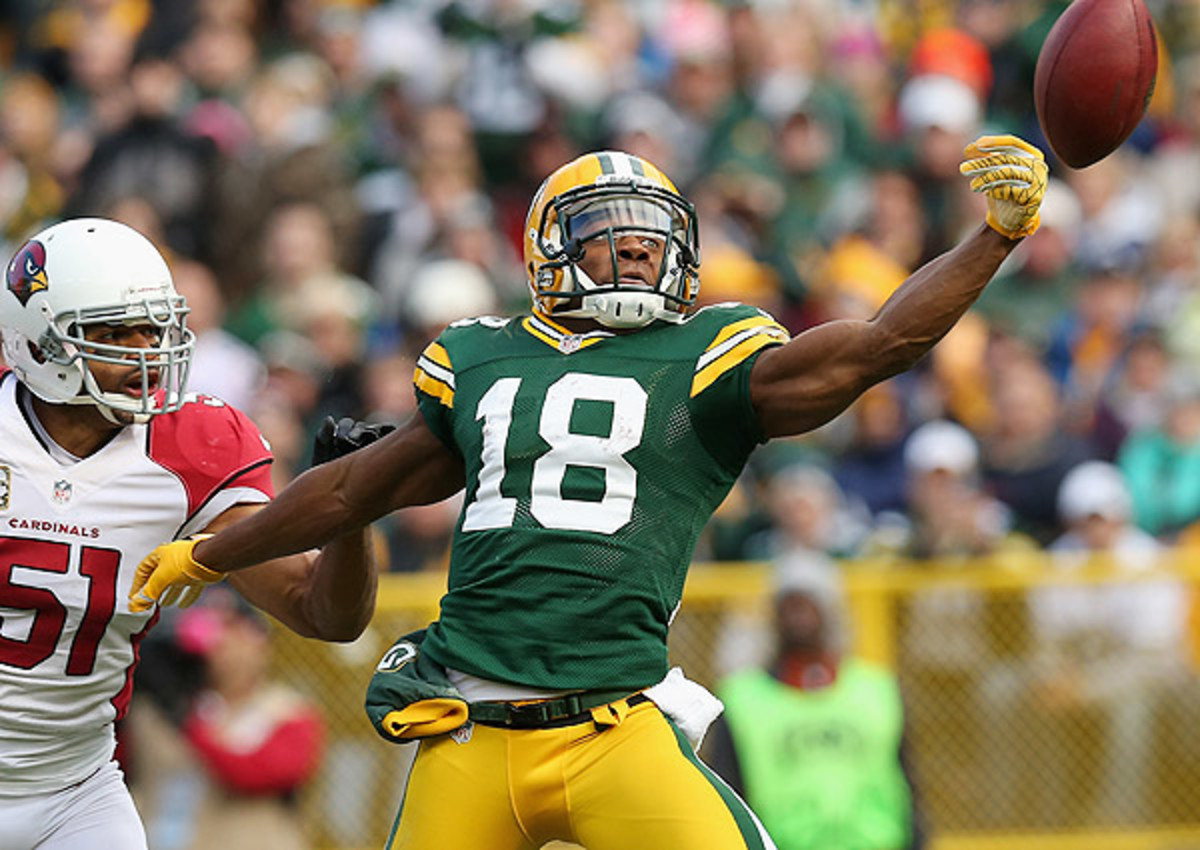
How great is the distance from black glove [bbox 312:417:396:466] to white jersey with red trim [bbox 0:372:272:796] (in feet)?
0.98

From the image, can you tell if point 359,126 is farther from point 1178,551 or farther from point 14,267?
point 14,267

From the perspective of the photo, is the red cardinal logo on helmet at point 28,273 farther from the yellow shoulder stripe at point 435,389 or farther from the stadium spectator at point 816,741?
the stadium spectator at point 816,741

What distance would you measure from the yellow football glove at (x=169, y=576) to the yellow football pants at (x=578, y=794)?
28.3 inches

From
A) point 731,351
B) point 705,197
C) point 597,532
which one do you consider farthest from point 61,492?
point 705,197

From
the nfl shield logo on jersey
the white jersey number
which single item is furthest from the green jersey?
the nfl shield logo on jersey

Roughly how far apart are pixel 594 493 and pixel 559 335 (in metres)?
0.40

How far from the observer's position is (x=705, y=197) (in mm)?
10547

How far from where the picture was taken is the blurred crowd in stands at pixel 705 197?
30.5 ft

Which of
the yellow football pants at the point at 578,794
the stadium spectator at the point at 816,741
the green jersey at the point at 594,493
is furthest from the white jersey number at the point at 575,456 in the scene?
the stadium spectator at the point at 816,741

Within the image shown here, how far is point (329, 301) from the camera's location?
32.8 ft

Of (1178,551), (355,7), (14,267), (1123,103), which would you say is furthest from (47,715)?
(355,7)

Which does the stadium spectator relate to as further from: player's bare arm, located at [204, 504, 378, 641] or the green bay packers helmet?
the green bay packers helmet

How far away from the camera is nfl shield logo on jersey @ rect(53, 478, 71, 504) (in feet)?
16.7

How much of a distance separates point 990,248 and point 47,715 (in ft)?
7.97
